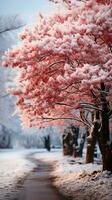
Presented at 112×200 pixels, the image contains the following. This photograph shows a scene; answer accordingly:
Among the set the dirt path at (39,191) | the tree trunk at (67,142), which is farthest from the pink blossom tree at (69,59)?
the tree trunk at (67,142)

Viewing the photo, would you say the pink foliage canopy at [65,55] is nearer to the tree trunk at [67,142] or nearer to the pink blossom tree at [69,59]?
the pink blossom tree at [69,59]

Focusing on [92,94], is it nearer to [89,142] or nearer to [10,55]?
[10,55]

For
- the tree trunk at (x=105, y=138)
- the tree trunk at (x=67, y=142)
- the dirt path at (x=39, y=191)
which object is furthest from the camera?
the tree trunk at (x=67, y=142)

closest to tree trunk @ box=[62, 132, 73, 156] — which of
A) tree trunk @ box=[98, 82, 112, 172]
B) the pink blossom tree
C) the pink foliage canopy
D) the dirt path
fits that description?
the dirt path

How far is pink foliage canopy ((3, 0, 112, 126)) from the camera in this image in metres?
15.5

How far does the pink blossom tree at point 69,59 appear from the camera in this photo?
51.0ft

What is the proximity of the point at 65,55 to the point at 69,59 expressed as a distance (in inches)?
49.1

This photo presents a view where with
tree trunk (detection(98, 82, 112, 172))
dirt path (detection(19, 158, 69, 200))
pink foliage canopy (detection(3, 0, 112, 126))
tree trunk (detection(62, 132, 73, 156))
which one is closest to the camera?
pink foliage canopy (detection(3, 0, 112, 126))

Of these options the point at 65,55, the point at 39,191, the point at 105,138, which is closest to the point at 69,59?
the point at 65,55

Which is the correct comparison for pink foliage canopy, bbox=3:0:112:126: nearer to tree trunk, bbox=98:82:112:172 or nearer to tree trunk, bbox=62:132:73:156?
tree trunk, bbox=98:82:112:172

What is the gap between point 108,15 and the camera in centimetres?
1539

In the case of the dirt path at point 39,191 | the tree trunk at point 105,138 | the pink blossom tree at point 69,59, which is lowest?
the dirt path at point 39,191

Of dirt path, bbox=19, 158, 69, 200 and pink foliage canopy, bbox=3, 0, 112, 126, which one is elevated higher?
pink foliage canopy, bbox=3, 0, 112, 126

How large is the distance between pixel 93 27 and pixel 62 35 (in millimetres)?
1305
